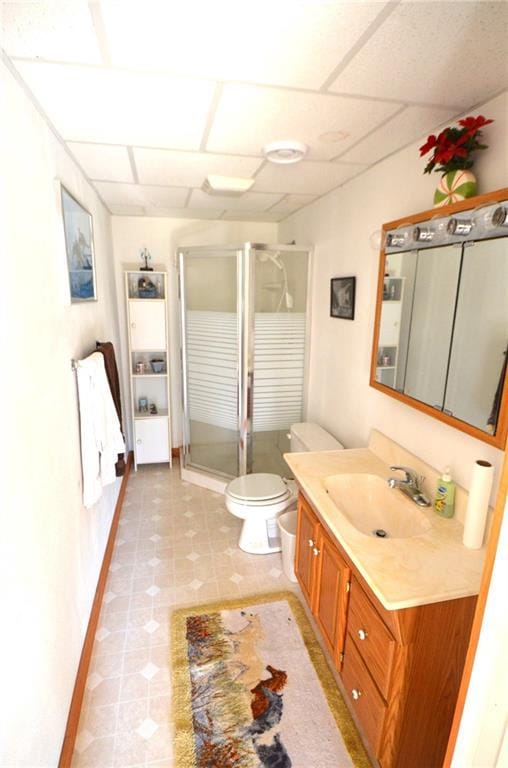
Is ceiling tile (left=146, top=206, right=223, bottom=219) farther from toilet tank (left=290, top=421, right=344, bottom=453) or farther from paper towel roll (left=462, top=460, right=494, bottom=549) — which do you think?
paper towel roll (left=462, top=460, right=494, bottom=549)

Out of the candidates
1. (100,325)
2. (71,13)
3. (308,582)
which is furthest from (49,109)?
(308,582)

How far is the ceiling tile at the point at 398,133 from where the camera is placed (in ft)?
4.61

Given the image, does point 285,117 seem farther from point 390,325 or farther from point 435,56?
point 390,325

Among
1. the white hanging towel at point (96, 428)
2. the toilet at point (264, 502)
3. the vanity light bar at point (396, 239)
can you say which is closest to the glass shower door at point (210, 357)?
the toilet at point (264, 502)

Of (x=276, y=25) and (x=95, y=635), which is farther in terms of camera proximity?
(x=95, y=635)

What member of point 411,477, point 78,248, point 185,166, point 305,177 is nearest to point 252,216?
point 305,177

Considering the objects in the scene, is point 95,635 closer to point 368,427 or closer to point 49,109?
point 368,427

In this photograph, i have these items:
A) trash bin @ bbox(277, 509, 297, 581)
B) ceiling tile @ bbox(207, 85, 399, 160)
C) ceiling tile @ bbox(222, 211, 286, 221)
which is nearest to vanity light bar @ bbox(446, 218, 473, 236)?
ceiling tile @ bbox(207, 85, 399, 160)

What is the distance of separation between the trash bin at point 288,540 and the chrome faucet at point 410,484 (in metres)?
0.80

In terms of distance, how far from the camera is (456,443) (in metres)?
1.48

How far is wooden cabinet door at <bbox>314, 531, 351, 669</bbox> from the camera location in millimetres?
1431

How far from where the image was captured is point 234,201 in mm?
2732

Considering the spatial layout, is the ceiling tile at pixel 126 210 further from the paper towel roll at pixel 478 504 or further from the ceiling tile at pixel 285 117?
the paper towel roll at pixel 478 504

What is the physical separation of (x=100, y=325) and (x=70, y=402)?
102 cm
